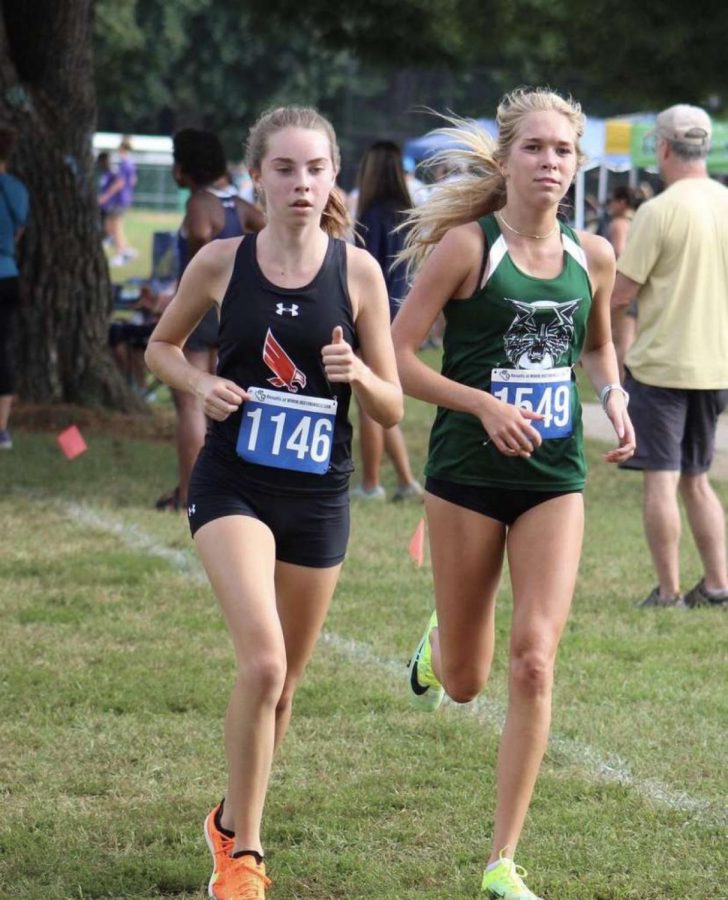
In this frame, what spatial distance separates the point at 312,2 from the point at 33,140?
10.4 feet

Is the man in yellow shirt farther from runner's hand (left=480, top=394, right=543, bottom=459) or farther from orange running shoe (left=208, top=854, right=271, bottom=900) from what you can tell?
orange running shoe (left=208, top=854, right=271, bottom=900)

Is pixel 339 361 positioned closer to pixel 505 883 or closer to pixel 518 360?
pixel 518 360

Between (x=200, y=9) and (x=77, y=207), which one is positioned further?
(x=200, y=9)

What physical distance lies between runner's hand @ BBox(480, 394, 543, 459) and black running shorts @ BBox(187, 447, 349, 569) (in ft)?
1.48

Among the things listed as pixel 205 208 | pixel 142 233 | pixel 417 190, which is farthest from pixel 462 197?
pixel 142 233

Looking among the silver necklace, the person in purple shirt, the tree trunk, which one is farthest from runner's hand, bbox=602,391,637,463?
the person in purple shirt

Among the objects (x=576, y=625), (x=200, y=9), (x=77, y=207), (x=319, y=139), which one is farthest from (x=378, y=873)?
(x=200, y=9)

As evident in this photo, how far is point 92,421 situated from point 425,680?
7951mm

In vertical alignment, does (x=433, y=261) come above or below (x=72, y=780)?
above

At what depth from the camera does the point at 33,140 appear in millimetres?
13117

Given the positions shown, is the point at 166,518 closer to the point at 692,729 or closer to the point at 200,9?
the point at 692,729

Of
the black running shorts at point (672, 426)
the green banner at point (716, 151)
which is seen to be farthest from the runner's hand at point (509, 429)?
the green banner at point (716, 151)

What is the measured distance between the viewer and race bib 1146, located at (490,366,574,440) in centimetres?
446

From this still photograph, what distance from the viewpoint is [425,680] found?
552 cm
